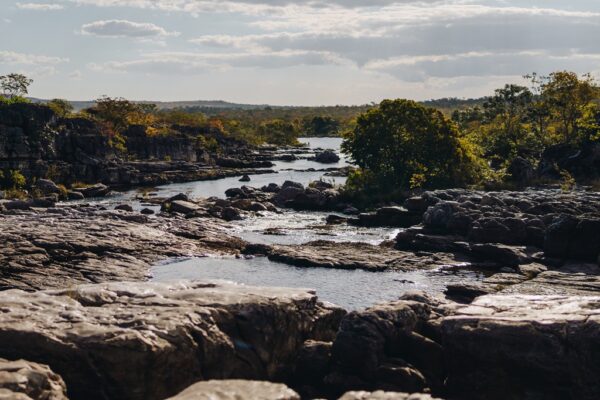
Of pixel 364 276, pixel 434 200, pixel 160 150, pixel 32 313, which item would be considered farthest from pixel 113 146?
pixel 32 313

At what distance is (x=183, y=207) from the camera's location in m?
75.6

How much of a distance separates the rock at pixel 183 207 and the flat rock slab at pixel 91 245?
8.16 metres

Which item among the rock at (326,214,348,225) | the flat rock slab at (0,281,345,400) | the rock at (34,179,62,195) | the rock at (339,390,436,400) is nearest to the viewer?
the rock at (339,390,436,400)

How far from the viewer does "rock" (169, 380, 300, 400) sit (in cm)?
1620

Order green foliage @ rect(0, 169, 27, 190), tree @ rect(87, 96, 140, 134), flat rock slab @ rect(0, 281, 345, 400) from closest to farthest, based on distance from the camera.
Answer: flat rock slab @ rect(0, 281, 345, 400), green foliage @ rect(0, 169, 27, 190), tree @ rect(87, 96, 140, 134)

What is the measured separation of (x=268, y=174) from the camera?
5295 inches

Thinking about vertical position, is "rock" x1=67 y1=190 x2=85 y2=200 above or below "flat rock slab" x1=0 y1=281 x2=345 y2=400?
below

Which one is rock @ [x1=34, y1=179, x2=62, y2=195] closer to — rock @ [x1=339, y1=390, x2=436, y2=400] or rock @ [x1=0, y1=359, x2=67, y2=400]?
rock @ [x1=0, y1=359, x2=67, y2=400]

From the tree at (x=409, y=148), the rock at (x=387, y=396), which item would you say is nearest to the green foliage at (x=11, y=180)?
the tree at (x=409, y=148)

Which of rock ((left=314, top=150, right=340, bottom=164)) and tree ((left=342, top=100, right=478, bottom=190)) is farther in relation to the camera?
rock ((left=314, top=150, right=340, bottom=164))

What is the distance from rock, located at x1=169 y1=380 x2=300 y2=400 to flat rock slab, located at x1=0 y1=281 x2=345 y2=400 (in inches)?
129

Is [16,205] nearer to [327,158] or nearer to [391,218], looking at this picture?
[391,218]

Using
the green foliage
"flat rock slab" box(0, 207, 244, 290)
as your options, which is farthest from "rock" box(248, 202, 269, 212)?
the green foliage

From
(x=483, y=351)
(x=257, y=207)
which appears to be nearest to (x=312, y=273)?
(x=483, y=351)
